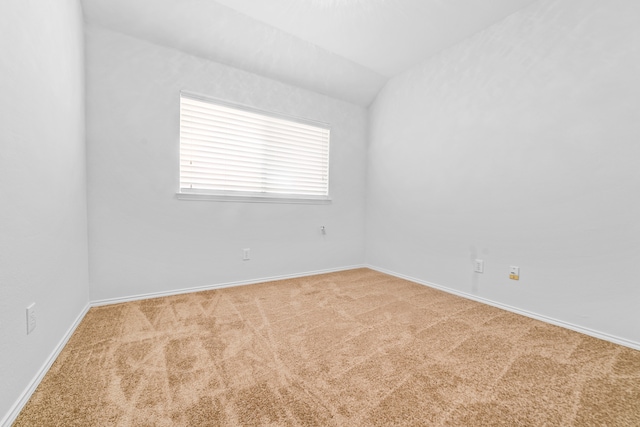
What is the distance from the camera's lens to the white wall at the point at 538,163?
1.71 meters

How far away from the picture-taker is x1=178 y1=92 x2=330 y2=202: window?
2.56m

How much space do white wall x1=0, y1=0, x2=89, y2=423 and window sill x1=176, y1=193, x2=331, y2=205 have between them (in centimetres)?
84

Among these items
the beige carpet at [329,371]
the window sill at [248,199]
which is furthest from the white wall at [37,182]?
the window sill at [248,199]

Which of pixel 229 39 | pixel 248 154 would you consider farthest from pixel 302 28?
pixel 248 154

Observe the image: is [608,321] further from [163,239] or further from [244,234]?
[163,239]

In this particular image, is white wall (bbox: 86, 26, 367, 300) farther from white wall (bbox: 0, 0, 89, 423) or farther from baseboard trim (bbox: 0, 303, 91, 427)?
baseboard trim (bbox: 0, 303, 91, 427)

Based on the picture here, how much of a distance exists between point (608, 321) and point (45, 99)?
12.2 feet

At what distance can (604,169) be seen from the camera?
1.76 meters

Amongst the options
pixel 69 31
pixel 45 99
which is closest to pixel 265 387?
pixel 45 99

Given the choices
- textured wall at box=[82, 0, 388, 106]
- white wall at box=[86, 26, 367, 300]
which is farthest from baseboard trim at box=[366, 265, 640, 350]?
textured wall at box=[82, 0, 388, 106]

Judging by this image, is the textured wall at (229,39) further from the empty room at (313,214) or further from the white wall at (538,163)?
the white wall at (538,163)

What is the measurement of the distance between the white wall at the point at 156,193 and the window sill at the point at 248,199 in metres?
0.05

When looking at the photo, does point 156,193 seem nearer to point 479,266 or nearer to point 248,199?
point 248,199

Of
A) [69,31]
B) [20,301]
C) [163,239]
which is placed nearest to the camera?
[20,301]
